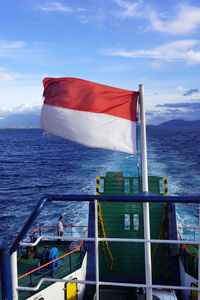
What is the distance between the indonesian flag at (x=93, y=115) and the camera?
4.32m

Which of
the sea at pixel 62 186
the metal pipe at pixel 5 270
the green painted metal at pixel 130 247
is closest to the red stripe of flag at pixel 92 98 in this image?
the metal pipe at pixel 5 270

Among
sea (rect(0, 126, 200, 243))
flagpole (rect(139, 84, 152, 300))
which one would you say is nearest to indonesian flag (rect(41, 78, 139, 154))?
flagpole (rect(139, 84, 152, 300))

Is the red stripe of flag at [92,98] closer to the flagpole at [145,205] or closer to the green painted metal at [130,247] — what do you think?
the flagpole at [145,205]

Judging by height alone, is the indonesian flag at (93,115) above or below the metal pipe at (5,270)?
above

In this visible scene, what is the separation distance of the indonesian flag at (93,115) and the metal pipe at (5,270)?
2.02 metres

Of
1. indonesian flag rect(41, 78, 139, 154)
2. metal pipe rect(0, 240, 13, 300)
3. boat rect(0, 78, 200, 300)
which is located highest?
indonesian flag rect(41, 78, 139, 154)

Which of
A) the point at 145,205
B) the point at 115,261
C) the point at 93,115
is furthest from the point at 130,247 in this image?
the point at 145,205

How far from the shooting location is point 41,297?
8852mm

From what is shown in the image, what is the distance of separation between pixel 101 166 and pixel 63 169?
8373 mm

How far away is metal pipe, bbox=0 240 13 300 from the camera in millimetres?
2691

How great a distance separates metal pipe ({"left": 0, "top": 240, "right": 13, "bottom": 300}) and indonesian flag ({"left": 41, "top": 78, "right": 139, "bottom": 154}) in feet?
6.64

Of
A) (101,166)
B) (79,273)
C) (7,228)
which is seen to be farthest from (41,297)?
(101,166)

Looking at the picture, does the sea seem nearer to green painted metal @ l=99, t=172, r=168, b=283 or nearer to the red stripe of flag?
green painted metal @ l=99, t=172, r=168, b=283

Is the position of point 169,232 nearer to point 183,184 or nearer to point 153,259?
point 153,259
